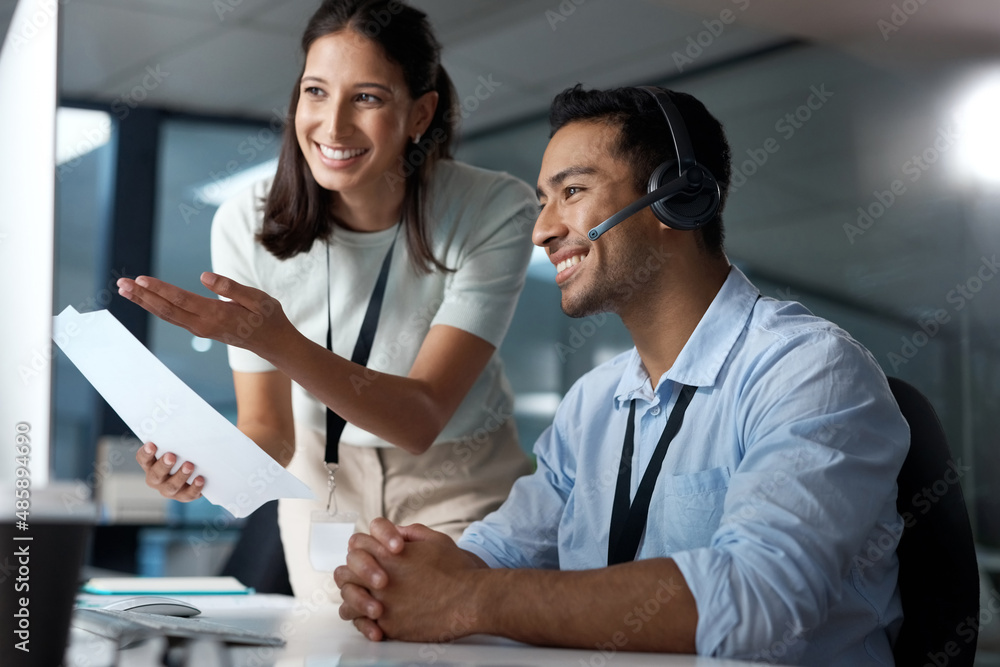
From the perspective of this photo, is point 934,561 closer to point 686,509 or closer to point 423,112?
point 686,509

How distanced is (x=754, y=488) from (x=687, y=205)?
506mm

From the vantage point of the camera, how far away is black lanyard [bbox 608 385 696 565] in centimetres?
116

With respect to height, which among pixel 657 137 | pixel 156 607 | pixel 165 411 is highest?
pixel 657 137

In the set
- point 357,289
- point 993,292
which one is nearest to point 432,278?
point 357,289

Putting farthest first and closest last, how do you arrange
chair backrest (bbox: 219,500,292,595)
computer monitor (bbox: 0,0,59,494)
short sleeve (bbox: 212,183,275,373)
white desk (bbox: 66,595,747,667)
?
chair backrest (bbox: 219,500,292,595) < short sleeve (bbox: 212,183,275,373) < white desk (bbox: 66,595,747,667) < computer monitor (bbox: 0,0,59,494)

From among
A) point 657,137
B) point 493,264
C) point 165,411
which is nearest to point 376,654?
point 165,411

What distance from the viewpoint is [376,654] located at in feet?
2.77

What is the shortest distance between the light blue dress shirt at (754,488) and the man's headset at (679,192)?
0.12m

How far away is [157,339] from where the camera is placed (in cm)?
503

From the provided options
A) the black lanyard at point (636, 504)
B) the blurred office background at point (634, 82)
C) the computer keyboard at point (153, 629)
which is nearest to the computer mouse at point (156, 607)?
the computer keyboard at point (153, 629)

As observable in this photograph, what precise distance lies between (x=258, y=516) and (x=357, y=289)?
92 cm

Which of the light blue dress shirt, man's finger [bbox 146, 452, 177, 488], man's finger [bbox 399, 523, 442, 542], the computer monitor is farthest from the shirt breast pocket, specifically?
the computer monitor

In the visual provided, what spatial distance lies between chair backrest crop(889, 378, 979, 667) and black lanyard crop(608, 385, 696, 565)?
292 millimetres

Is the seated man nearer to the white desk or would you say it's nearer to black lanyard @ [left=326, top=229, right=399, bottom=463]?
the white desk
